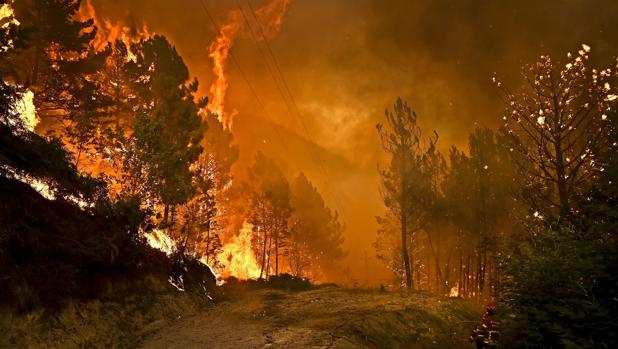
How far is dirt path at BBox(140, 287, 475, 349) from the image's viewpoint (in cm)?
1040

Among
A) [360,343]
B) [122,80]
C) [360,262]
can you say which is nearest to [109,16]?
[122,80]

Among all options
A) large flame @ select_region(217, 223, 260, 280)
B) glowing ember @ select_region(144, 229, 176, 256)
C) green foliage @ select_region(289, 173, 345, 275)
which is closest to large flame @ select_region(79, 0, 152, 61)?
large flame @ select_region(217, 223, 260, 280)

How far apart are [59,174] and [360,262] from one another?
13689 cm

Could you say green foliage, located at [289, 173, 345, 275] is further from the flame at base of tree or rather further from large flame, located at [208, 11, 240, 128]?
large flame, located at [208, 11, 240, 128]

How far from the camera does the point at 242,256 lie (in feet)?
191

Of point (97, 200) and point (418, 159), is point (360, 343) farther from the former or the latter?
point (418, 159)

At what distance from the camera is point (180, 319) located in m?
14.5

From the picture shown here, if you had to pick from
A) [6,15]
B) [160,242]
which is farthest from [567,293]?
[6,15]

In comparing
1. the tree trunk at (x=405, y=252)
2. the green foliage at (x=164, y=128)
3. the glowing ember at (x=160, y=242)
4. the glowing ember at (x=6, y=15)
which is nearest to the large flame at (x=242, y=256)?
the green foliage at (x=164, y=128)

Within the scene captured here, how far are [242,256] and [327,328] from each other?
1920 inches

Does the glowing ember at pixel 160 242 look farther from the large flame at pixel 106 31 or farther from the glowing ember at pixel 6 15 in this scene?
the large flame at pixel 106 31

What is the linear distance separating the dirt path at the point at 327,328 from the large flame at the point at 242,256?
1609 inches

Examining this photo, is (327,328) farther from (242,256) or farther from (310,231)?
(310,231)

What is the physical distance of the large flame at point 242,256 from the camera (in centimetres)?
5592
